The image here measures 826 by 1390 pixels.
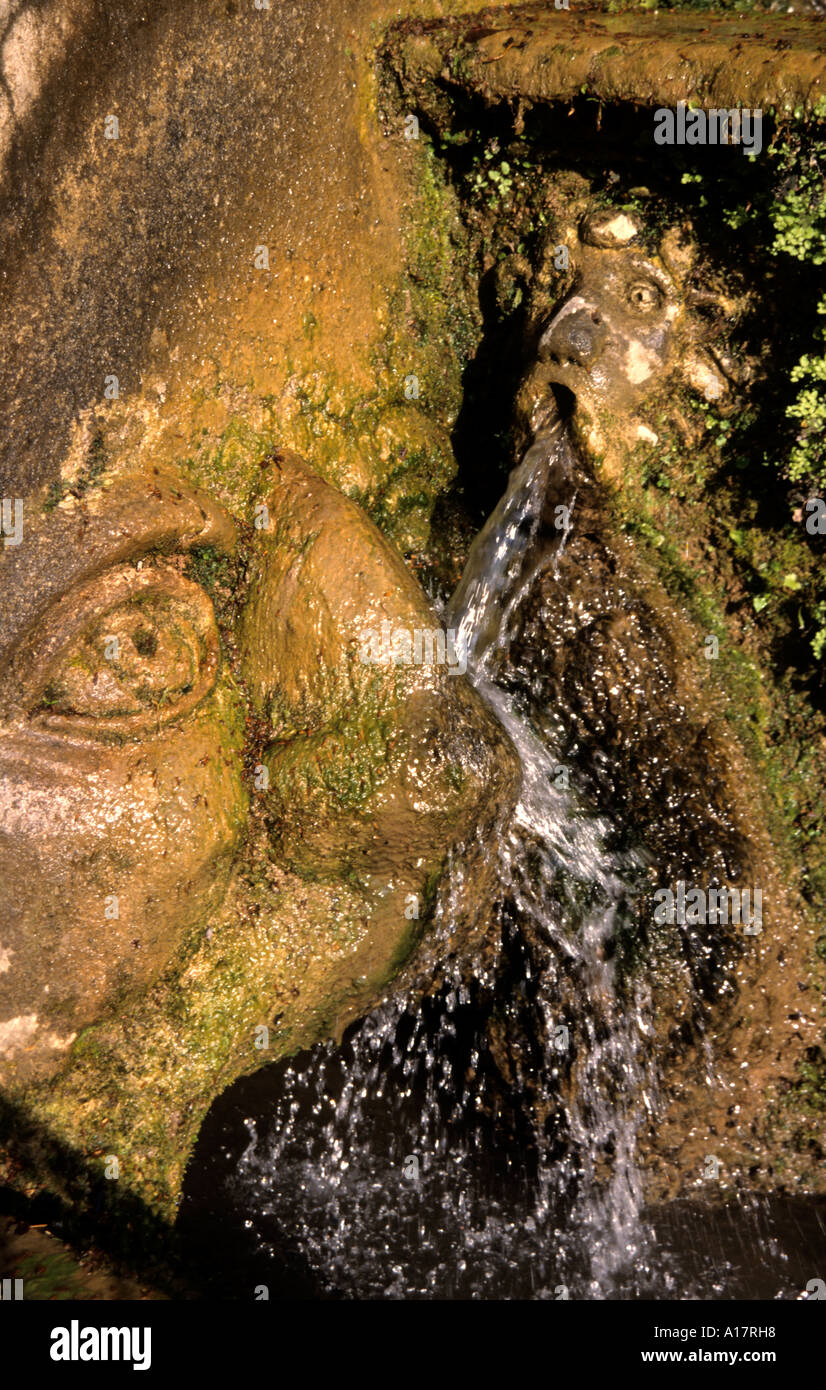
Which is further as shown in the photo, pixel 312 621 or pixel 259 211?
pixel 259 211

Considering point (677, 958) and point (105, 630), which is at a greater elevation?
point (105, 630)

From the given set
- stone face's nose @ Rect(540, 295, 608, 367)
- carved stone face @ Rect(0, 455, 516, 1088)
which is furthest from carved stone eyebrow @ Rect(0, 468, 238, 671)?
stone face's nose @ Rect(540, 295, 608, 367)

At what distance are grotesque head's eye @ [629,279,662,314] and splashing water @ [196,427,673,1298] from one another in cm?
58

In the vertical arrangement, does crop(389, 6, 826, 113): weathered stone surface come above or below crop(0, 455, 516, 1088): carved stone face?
above

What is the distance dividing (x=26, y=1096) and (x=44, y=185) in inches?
128

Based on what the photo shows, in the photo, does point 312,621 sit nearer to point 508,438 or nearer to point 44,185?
point 508,438

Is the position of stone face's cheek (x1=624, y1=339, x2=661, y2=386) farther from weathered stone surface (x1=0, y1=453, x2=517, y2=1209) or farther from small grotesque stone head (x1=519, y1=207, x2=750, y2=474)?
weathered stone surface (x1=0, y1=453, x2=517, y2=1209)

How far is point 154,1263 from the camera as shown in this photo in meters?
3.45

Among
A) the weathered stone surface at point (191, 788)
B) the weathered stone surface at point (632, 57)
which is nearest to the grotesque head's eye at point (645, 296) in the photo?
the weathered stone surface at point (632, 57)

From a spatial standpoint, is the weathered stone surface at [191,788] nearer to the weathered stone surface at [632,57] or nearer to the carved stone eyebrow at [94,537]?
the carved stone eyebrow at [94,537]

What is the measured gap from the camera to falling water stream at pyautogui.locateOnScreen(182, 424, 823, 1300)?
350 centimetres

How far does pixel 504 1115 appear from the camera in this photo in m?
3.81

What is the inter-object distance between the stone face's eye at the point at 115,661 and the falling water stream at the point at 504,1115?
1.06 m
